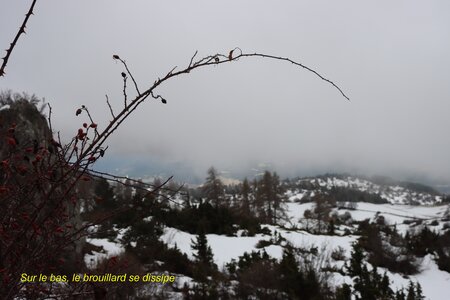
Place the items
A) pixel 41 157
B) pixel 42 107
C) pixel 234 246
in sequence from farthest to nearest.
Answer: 1. pixel 234 246
2. pixel 42 107
3. pixel 41 157

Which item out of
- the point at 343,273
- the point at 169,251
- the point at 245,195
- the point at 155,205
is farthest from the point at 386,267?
the point at 245,195

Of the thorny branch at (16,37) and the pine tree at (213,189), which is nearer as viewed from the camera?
the thorny branch at (16,37)

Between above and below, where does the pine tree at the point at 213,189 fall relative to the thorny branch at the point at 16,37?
above

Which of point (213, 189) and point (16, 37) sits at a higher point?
point (213, 189)

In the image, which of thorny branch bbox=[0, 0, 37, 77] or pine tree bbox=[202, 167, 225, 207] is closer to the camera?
thorny branch bbox=[0, 0, 37, 77]

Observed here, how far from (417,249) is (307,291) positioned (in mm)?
13719

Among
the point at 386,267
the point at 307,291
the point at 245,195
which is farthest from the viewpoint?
the point at 245,195

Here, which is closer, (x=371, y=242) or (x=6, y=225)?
(x=6, y=225)

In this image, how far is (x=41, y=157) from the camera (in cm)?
113

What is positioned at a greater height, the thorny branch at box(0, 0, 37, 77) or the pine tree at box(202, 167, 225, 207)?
the pine tree at box(202, 167, 225, 207)

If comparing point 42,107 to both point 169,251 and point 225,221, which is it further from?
point 225,221

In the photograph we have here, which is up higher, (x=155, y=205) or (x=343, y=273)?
(x=155, y=205)

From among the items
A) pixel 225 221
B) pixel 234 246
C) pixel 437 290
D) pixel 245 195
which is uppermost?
pixel 245 195

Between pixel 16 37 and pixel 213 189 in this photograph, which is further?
pixel 213 189
